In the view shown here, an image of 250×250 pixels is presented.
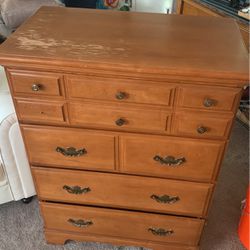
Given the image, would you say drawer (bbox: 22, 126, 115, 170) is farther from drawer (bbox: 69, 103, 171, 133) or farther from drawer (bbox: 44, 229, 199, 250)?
drawer (bbox: 44, 229, 199, 250)

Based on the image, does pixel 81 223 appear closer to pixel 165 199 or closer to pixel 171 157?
pixel 165 199

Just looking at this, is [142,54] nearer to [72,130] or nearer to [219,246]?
[72,130]

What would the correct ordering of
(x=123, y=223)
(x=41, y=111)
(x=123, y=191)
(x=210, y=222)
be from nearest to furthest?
(x=41, y=111)
(x=123, y=191)
(x=123, y=223)
(x=210, y=222)

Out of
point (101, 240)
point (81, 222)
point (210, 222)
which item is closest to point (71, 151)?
point (81, 222)

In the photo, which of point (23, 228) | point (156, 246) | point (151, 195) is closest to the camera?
point (151, 195)

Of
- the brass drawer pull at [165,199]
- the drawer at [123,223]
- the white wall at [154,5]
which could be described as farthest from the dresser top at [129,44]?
the white wall at [154,5]

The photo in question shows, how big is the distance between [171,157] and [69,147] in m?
0.35

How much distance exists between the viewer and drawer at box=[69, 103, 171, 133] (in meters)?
0.90

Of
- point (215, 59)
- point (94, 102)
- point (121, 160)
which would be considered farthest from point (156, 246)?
point (215, 59)

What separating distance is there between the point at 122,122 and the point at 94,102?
11cm

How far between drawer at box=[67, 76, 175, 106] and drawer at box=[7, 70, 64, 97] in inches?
1.4

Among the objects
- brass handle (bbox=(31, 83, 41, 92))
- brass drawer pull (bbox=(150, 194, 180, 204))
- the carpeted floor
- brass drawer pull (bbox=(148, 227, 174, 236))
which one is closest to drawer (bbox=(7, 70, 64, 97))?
brass handle (bbox=(31, 83, 41, 92))

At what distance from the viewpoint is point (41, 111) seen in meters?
0.93

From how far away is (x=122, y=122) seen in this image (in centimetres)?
92
